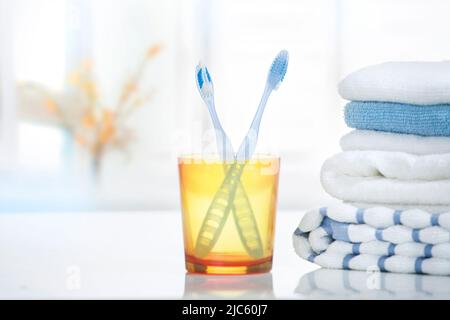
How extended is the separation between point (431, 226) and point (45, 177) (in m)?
2.90

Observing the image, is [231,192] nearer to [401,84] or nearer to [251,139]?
[251,139]

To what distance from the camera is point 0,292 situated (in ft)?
2.11

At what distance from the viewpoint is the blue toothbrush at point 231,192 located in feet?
2.38

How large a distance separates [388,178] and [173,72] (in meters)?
2.70

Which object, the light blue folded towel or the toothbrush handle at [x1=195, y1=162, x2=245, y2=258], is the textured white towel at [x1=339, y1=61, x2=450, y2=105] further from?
the toothbrush handle at [x1=195, y1=162, x2=245, y2=258]

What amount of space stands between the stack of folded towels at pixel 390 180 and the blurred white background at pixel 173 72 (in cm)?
252

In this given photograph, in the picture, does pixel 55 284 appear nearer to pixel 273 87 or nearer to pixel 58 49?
pixel 273 87

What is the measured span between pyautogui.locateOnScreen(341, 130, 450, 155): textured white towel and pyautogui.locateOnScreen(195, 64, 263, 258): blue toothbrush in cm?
18

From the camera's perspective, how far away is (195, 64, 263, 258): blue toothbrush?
28.6 inches

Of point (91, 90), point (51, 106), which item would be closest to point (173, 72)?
point (91, 90)

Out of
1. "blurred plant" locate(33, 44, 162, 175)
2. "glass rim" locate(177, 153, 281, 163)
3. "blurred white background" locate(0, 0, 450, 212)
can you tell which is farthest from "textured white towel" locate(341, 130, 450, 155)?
"blurred plant" locate(33, 44, 162, 175)

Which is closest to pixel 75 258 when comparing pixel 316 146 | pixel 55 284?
pixel 55 284

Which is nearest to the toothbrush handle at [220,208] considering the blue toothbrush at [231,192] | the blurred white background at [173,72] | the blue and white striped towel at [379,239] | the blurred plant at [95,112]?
the blue toothbrush at [231,192]

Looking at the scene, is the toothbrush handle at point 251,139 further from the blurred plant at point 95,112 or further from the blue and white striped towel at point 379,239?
the blurred plant at point 95,112
